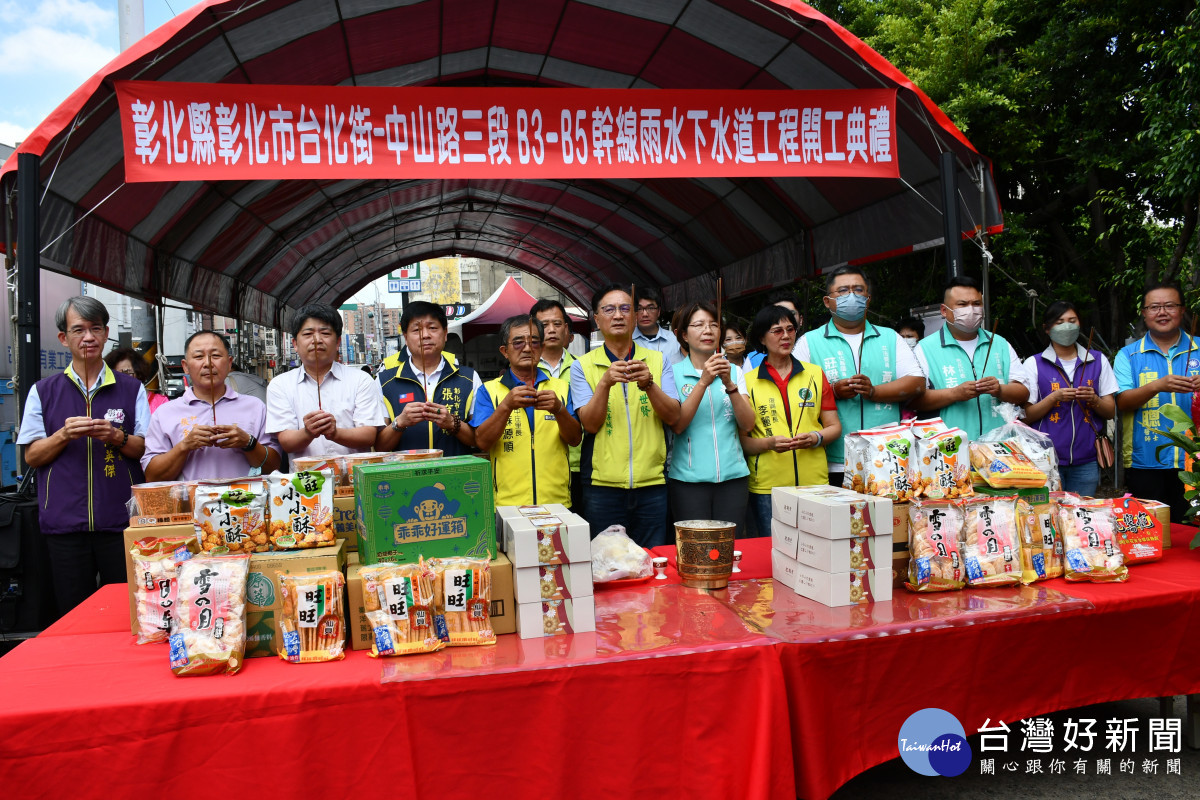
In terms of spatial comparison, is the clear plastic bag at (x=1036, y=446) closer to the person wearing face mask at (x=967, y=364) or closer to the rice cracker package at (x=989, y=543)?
the rice cracker package at (x=989, y=543)

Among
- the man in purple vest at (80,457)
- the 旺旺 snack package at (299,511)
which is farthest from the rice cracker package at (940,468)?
the man in purple vest at (80,457)

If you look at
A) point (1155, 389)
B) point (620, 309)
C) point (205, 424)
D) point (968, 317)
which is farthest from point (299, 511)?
point (1155, 389)

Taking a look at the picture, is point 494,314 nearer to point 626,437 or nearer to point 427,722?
point 626,437

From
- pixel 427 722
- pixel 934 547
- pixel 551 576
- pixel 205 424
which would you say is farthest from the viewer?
pixel 205 424

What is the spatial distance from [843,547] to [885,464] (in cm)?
38

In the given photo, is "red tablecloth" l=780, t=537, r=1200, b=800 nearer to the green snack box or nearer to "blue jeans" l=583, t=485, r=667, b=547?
the green snack box

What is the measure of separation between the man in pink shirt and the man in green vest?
1.37 meters

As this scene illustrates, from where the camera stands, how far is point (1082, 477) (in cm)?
412

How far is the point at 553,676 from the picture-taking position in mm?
1961

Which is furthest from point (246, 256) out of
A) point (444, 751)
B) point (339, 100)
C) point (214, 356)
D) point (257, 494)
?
point (444, 751)

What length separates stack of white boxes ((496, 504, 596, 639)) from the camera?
2.12 meters

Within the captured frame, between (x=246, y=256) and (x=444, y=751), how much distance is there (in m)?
9.60

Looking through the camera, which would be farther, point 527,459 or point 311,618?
point 527,459

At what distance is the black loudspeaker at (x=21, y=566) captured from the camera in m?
3.50
